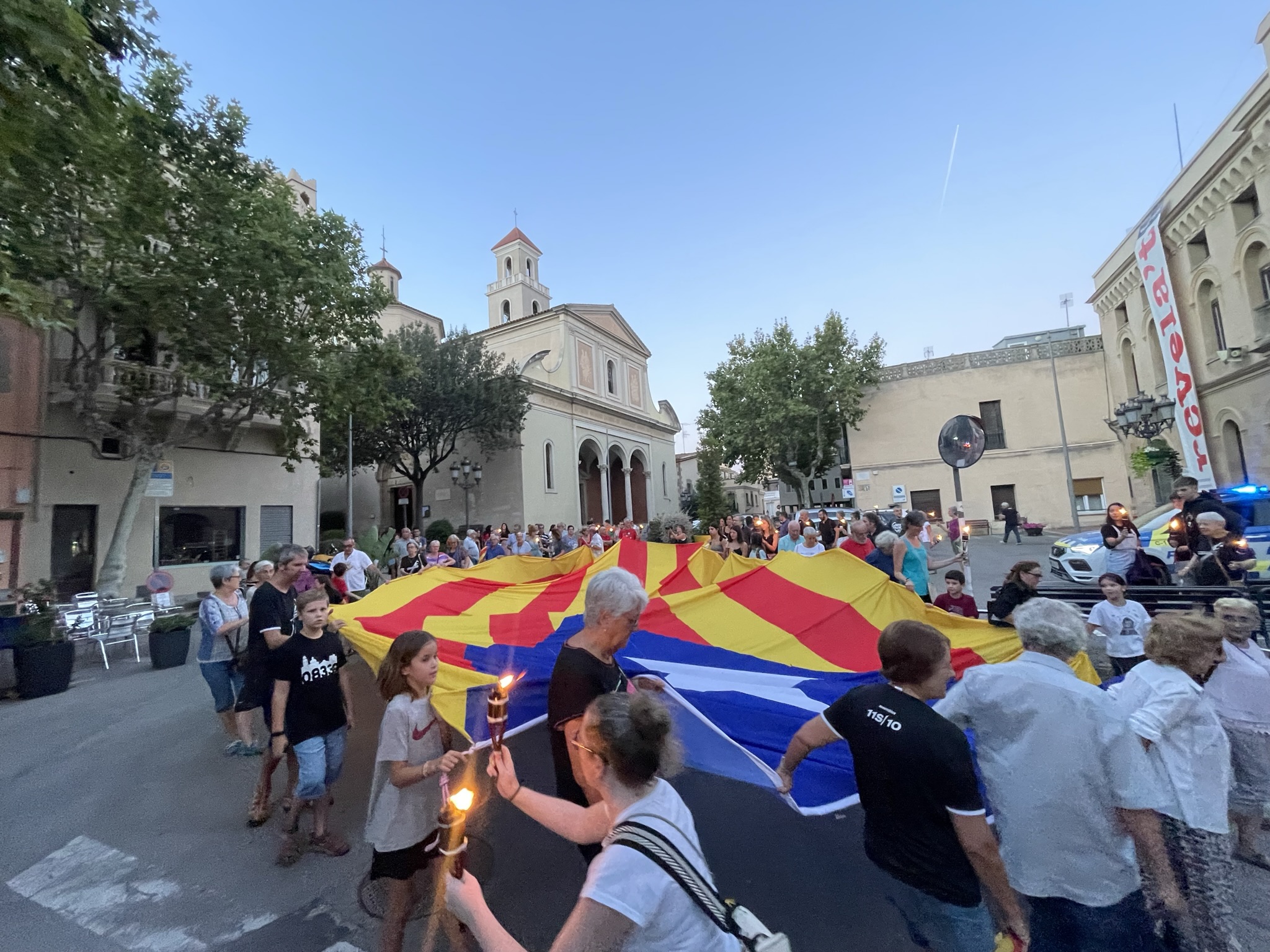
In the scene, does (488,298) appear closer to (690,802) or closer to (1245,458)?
(1245,458)

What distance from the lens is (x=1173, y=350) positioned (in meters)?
18.8

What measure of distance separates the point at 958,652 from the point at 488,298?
4316cm

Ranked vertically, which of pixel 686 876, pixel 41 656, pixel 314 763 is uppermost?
pixel 686 876

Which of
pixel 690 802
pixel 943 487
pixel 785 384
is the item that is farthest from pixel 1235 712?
pixel 785 384

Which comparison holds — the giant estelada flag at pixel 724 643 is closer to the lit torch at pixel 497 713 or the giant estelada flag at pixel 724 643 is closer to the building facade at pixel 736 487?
the lit torch at pixel 497 713

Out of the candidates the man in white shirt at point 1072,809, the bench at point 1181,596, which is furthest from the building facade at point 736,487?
the man in white shirt at point 1072,809

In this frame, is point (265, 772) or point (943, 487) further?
point (943, 487)

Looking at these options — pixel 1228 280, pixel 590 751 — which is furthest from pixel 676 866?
pixel 1228 280

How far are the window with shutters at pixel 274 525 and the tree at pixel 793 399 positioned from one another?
22960 mm

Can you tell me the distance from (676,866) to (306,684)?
10.1 feet

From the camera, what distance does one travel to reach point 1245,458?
55.1 ft

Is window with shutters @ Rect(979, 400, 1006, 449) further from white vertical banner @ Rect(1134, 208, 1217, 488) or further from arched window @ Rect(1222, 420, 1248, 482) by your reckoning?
arched window @ Rect(1222, 420, 1248, 482)

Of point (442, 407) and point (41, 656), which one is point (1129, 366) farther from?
point (41, 656)

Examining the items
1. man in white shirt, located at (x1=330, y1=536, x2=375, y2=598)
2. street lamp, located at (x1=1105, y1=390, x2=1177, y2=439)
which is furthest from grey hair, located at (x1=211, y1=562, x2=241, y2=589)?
street lamp, located at (x1=1105, y1=390, x2=1177, y2=439)
